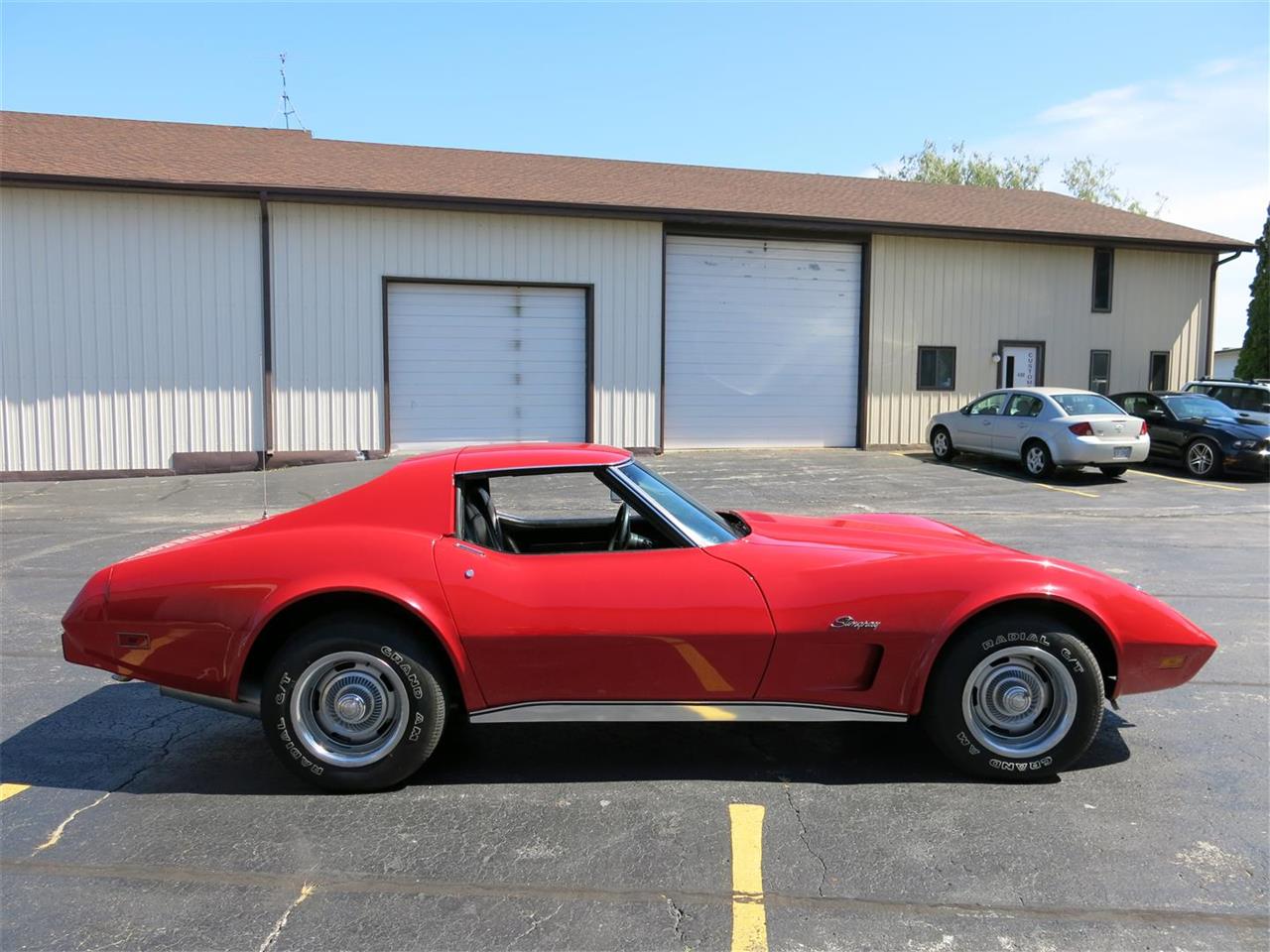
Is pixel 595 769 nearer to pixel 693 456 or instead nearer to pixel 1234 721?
pixel 1234 721

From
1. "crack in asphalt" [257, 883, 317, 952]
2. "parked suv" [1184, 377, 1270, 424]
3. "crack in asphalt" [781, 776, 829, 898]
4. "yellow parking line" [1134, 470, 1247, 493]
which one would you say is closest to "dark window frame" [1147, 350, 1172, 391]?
"parked suv" [1184, 377, 1270, 424]

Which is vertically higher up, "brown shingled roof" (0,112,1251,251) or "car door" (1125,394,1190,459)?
"brown shingled roof" (0,112,1251,251)

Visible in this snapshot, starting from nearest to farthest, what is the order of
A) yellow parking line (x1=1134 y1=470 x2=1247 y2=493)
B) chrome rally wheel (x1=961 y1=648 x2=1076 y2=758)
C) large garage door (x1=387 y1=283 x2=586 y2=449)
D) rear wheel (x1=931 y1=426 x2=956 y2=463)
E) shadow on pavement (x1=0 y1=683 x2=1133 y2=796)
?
1. chrome rally wheel (x1=961 y1=648 x2=1076 y2=758)
2. shadow on pavement (x1=0 y1=683 x2=1133 y2=796)
3. yellow parking line (x1=1134 y1=470 x2=1247 y2=493)
4. large garage door (x1=387 y1=283 x2=586 y2=449)
5. rear wheel (x1=931 y1=426 x2=956 y2=463)

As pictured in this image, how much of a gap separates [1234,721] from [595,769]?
3130mm

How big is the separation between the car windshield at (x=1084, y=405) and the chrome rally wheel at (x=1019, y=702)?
38.0ft

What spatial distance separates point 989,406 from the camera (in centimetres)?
1548

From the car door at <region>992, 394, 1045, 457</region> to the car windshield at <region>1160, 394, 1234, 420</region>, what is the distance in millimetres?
2922

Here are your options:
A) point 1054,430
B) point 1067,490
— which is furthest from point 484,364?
point 1067,490

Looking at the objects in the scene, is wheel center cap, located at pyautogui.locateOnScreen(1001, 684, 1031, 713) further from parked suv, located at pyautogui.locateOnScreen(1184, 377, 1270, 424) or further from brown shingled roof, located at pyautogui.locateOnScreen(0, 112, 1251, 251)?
parked suv, located at pyautogui.locateOnScreen(1184, 377, 1270, 424)

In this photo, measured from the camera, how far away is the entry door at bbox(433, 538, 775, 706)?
3.48 meters

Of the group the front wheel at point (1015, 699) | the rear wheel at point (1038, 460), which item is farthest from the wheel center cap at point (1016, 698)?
the rear wheel at point (1038, 460)

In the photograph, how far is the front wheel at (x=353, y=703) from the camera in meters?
3.46

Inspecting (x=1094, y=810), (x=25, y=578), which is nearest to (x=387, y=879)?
(x=1094, y=810)

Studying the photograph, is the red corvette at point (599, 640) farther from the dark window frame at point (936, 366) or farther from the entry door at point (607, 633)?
the dark window frame at point (936, 366)
